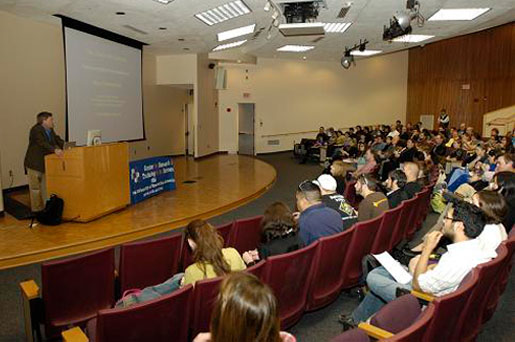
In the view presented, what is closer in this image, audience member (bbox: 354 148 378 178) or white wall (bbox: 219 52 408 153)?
audience member (bbox: 354 148 378 178)

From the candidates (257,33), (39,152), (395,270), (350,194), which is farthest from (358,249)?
(257,33)

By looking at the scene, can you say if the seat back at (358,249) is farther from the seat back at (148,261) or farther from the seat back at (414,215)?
the seat back at (148,261)

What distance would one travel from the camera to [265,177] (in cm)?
1054

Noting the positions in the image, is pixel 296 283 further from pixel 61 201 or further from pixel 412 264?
pixel 61 201

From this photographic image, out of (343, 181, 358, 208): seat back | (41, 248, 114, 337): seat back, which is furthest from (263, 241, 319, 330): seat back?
(343, 181, 358, 208): seat back

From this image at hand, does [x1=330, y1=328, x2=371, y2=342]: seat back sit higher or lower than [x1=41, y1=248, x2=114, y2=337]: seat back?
higher

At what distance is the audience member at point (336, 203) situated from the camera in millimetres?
4136

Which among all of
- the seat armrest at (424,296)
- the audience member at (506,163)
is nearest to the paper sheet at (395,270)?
the seat armrest at (424,296)

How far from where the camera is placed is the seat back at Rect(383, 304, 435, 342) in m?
1.67

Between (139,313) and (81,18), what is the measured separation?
25.2 ft

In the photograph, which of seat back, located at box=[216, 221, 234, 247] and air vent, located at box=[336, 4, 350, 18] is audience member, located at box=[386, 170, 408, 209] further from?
air vent, located at box=[336, 4, 350, 18]

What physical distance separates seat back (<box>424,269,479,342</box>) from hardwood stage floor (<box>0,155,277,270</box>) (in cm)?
445

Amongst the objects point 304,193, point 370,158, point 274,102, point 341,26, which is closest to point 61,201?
point 304,193

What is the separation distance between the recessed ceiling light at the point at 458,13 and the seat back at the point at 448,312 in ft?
28.6
